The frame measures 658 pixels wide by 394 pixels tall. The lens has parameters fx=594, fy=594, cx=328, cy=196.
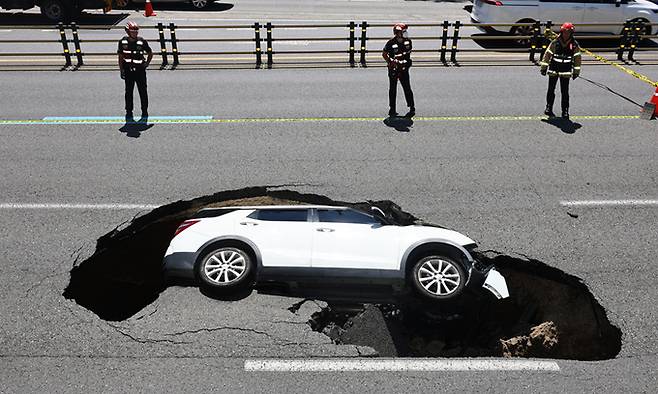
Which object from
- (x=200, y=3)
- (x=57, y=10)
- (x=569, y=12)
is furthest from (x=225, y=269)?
(x=200, y=3)

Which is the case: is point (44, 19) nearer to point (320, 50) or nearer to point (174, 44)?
point (174, 44)

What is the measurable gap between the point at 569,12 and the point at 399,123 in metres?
9.89

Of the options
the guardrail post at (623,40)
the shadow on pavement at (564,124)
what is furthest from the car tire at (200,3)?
the shadow on pavement at (564,124)

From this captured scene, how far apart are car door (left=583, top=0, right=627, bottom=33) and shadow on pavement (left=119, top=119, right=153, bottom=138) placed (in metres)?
14.4

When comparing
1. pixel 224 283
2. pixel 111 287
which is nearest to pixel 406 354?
pixel 224 283

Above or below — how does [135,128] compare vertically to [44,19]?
below

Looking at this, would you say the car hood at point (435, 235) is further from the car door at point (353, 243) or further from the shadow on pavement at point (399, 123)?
the shadow on pavement at point (399, 123)

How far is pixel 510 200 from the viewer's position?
363 inches

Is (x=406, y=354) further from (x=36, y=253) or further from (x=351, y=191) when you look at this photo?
(x=36, y=253)

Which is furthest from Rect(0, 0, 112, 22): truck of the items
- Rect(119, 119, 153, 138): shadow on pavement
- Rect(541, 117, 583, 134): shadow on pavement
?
Rect(541, 117, 583, 134): shadow on pavement

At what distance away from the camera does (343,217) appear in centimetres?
719

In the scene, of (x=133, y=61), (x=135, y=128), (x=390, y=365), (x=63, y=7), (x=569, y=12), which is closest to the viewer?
(x=390, y=365)

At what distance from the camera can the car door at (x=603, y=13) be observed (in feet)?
62.4

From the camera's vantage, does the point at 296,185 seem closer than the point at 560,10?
Yes
